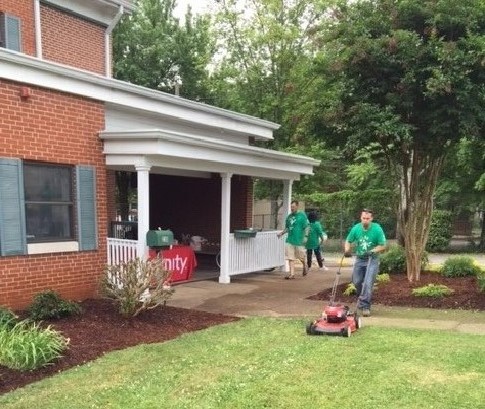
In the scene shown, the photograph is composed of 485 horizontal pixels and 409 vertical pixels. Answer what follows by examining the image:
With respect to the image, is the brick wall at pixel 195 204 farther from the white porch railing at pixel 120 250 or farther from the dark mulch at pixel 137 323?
the white porch railing at pixel 120 250

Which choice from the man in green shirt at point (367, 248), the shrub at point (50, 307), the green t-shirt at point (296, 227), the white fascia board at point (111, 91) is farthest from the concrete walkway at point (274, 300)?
the white fascia board at point (111, 91)

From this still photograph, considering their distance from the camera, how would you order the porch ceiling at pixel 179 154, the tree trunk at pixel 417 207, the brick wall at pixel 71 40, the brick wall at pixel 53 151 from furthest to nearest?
the brick wall at pixel 71 40
the tree trunk at pixel 417 207
the porch ceiling at pixel 179 154
the brick wall at pixel 53 151

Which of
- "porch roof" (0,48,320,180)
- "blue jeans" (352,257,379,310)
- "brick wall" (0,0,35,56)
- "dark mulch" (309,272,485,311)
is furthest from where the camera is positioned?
"brick wall" (0,0,35,56)

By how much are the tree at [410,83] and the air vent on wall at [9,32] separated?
665 cm

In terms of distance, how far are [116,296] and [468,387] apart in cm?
499

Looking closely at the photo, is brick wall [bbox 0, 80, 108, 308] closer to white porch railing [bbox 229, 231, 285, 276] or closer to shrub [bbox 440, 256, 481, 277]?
white porch railing [bbox 229, 231, 285, 276]

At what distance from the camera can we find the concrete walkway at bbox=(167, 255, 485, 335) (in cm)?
823

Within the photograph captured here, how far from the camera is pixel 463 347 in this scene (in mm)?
6465

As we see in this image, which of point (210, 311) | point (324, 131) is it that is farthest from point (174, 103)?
point (210, 311)

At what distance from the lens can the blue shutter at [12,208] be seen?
8.23 metres

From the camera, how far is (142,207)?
9.73 meters

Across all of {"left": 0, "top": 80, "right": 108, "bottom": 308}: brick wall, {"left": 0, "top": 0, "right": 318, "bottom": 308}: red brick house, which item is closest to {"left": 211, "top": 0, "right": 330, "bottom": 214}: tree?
{"left": 0, "top": 0, "right": 318, "bottom": 308}: red brick house

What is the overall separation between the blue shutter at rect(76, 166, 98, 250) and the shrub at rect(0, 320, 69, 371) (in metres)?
3.15

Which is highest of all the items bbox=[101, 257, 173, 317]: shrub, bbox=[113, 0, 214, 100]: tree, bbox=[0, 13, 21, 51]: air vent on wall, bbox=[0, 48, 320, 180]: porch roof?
bbox=[113, 0, 214, 100]: tree
